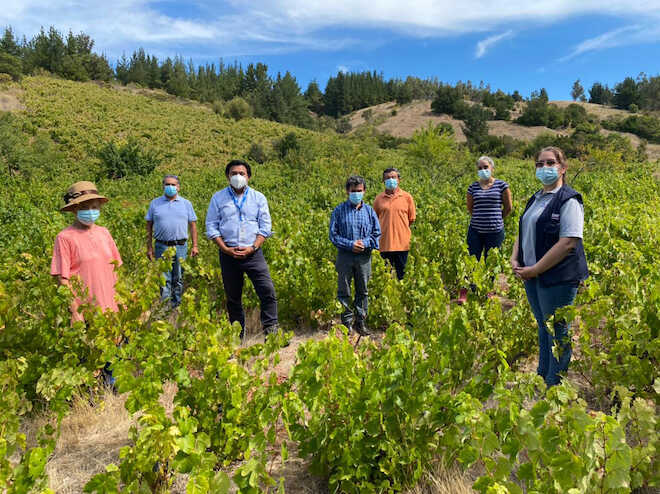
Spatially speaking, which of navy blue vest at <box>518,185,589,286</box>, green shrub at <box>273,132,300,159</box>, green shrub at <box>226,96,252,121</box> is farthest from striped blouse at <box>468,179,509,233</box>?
green shrub at <box>226,96,252,121</box>

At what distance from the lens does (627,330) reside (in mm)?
2715

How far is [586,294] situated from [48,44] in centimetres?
7803

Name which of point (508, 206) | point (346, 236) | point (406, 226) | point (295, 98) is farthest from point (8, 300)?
point (295, 98)

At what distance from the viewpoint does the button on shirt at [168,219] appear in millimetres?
5055

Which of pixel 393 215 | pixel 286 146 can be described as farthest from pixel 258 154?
pixel 393 215

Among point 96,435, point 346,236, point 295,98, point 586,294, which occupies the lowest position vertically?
point 96,435

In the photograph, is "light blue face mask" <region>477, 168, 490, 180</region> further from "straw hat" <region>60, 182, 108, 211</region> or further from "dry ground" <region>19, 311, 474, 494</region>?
"straw hat" <region>60, 182, 108, 211</region>

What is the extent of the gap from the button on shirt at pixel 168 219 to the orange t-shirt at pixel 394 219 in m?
2.31

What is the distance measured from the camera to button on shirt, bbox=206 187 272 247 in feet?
13.0

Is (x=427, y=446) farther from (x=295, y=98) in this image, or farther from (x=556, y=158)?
(x=295, y=98)

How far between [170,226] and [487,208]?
3.67 metres

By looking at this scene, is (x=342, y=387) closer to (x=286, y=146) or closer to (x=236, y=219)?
(x=236, y=219)

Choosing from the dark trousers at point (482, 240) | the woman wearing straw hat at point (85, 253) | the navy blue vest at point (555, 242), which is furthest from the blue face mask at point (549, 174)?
the woman wearing straw hat at point (85, 253)

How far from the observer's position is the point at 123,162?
25.7 meters
